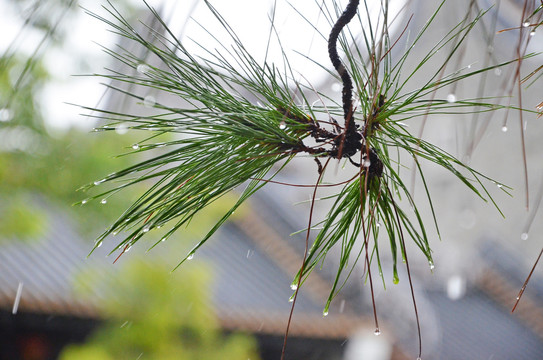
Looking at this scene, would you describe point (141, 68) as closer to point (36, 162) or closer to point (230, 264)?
point (36, 162)

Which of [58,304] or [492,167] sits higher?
[492,167]

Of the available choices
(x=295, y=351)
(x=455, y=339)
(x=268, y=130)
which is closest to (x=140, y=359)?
(x=295, y=351)

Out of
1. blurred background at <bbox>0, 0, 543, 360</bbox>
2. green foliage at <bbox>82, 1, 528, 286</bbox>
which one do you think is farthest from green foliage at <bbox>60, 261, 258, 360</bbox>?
green foliage at <bbox>82, 1, 528, 286</bbox>

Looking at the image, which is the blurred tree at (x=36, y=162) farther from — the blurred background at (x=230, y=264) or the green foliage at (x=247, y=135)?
the green foliage at (x=247, y=135)

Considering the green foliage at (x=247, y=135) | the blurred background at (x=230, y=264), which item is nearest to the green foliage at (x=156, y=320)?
the blurred background at (x=230, y=264)

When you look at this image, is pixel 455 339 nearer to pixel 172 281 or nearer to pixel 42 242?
pixel 172 281

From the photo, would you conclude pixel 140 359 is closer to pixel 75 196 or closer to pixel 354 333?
pixel 75 196

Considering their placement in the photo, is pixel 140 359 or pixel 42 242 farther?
pixel 42 242

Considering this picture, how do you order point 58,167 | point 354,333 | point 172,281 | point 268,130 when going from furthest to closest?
1. point 354,333
2. point 172,281
3. point 58,167
4. point 268,130

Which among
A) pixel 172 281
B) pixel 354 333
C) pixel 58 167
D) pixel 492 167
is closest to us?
pixel 58 167

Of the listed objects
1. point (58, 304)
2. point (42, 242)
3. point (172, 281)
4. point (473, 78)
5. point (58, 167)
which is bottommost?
point (42, 242)
